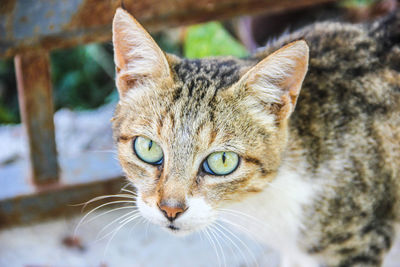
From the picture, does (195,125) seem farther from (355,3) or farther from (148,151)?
(355,3)

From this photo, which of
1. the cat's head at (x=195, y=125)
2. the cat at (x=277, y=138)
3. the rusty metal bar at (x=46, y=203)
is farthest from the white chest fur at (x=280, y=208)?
the rusty metal bar at (x=46, y=203)

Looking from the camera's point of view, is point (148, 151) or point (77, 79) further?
point (77, 79)

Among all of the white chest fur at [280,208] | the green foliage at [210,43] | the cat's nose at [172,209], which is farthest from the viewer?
the green foliage at [210,43]

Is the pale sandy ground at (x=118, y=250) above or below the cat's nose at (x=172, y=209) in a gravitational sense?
below

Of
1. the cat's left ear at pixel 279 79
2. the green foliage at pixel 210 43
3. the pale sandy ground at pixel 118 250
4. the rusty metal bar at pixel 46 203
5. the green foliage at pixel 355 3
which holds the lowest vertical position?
the pale sandy ground at pixel 118 250

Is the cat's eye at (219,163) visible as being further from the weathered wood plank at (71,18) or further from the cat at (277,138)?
the weathered wood plank at (71,18)

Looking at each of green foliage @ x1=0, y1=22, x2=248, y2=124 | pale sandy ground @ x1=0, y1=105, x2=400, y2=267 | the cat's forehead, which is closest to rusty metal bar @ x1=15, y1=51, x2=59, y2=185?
pale sandy ground @ x1=0, y1=105, x2=400, y2=267

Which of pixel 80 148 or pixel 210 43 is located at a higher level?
pixel 210 43

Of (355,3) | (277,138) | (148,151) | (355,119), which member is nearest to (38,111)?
(148,151)
